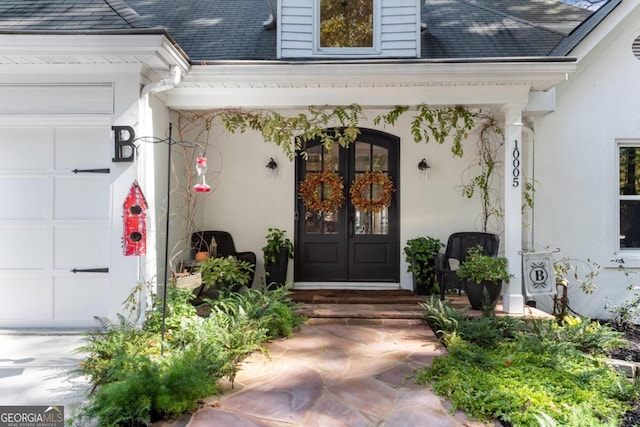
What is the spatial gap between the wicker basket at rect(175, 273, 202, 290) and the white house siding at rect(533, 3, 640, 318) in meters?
4.42

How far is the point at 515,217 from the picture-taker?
4320 mm

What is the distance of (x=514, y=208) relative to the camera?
4.32 meters

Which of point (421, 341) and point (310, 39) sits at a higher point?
point (310, 39)

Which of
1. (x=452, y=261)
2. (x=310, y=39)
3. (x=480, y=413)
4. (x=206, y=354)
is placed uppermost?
(x=310, y=39)

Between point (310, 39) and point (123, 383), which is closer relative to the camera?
point (123, 383)

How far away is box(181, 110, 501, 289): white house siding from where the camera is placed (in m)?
5.66

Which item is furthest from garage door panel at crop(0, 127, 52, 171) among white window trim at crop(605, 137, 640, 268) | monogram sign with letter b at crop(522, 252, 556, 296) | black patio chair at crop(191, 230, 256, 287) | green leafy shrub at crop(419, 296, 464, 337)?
white window trim at crop(605, 137, 640, 268)

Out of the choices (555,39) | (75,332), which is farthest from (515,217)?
(75,332)

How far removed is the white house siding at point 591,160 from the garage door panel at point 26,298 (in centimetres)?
582

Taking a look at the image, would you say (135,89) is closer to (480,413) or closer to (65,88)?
(65,88)

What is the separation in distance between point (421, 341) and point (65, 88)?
13.5ft

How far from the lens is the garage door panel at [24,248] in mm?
3797

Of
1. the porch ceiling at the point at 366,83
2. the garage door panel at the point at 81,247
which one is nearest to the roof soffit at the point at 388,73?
the porch ceiling at the point at 366,83

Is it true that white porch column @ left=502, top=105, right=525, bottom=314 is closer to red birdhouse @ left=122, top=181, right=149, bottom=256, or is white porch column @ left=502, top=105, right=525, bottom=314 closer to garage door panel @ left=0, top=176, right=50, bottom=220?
red birdhouse @ left=122, top=181, right=149, bottom=256
